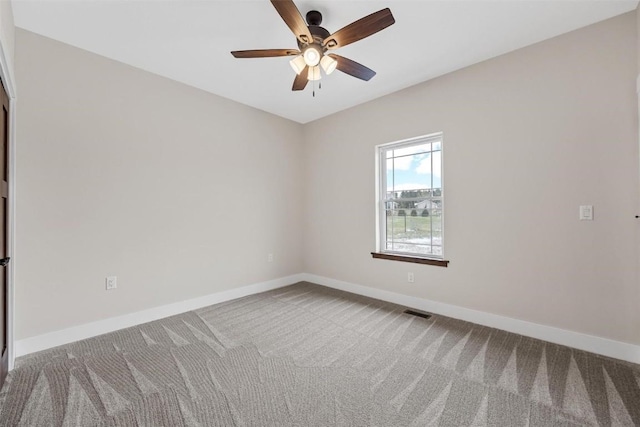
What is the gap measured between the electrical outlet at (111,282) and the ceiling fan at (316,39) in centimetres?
250

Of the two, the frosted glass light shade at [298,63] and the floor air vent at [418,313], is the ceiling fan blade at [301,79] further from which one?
the floor air vent at [418,313]

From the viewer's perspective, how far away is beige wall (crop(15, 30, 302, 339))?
7.93 ft

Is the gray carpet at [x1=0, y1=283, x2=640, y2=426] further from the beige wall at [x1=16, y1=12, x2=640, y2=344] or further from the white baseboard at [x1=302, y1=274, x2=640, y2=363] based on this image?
the beige wall at [x1=16, y1=12, x2=640, y2=344]

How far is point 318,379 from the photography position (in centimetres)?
198

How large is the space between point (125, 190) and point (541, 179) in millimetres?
4151

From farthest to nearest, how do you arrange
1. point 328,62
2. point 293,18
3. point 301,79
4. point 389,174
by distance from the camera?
point 389,174, point 301,79, point 328,62, point 293,18

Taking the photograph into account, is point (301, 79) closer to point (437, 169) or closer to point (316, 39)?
point (316, 39)

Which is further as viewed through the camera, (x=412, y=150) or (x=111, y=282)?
(x=412, y=150)

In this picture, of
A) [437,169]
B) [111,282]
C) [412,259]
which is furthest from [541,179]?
[111,282]

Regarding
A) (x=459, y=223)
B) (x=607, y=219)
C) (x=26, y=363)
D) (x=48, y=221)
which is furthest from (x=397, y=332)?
(x=48, y=221)

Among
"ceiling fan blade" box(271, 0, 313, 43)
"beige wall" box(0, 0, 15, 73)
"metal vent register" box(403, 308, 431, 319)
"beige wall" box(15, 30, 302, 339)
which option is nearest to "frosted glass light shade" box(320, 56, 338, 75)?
"ceiling fan blade" box(271, 0, 313, 43)

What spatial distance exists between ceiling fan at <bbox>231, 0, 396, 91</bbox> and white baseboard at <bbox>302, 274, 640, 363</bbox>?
2640 millimetres

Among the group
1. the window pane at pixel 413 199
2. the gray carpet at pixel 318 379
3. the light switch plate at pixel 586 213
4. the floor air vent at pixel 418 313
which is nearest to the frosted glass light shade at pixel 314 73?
the window pane at pixel 413 199

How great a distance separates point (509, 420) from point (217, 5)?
11.2 feet
